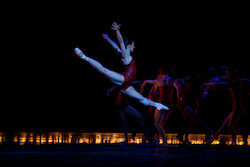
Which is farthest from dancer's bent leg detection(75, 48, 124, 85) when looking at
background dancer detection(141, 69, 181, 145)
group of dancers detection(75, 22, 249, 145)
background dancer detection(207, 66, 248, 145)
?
background dancer detection(207, 66, 248, 145)

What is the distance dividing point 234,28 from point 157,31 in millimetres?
2952

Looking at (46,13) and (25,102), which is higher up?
(46,13)

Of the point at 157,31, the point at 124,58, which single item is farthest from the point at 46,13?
the point at 124,58

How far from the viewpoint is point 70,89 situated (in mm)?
11617

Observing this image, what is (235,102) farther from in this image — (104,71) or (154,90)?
(104,71)

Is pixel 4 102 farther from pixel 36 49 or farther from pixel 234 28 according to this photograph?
pixel 234 28

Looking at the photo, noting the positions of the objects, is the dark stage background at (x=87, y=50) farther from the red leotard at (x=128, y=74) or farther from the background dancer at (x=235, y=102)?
the red leotard at (x=128, y=74)

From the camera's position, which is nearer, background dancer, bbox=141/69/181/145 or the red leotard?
the red leotard

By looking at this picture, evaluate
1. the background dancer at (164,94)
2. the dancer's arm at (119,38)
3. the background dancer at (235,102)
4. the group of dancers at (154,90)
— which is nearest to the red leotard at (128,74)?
Result: the group of dancers at (154,90)

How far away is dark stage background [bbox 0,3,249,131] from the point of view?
10781mm

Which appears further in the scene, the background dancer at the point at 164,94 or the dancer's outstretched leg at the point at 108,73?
the background dancer at the point at 164,94

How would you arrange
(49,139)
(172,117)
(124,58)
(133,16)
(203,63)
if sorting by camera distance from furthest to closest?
(172,117), (203,63), (133,16), (49,139), (124,58)

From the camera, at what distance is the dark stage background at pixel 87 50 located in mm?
10781

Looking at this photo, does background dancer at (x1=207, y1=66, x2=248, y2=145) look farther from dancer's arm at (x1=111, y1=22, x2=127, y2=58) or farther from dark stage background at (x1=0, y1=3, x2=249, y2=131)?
dancer's arm at (x1=111, y1=22, x2=127, y2=58)
